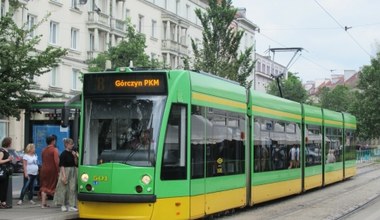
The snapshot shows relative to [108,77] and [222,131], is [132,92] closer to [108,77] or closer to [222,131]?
[108,77]

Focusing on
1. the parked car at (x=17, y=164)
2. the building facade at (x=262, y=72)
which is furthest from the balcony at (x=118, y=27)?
the building facade at (x=262, y=72)

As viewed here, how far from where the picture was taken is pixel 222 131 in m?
14.0

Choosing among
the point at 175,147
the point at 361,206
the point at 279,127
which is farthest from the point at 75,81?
the point at 175,147

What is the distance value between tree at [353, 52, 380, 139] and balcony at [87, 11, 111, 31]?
89.4 ft

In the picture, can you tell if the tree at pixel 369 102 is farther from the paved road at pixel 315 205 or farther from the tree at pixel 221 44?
the paved road at pixel 315 205

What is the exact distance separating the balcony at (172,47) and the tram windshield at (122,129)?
4741 cm

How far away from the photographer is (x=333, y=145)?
1053 inches

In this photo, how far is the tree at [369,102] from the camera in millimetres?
60688

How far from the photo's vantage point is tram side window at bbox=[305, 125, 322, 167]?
72.7 ft

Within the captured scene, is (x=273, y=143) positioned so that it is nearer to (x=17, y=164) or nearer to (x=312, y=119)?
(x=312, y=119)

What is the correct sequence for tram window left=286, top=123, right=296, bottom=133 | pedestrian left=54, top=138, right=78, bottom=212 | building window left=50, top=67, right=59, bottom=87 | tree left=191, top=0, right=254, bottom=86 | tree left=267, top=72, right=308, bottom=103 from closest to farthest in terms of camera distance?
pedestrian left=54, top=138, right=78, bottom=212, tram window left=286, top=123, right=296, bottom=133, tree left=191, top=0, right=254, bottom=86, building window left=50, top=67, right=59, bottom=87, tree left=267, top=72, right=308, bottom=103

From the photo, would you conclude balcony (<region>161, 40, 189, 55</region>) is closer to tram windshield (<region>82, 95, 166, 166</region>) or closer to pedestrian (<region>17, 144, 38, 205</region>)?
pedestrian (<region>17, 144, 38, 205</region>)

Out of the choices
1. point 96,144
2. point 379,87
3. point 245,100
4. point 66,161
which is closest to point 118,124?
point 96,144

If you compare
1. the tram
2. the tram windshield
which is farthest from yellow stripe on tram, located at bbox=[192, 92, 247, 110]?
the tram windshield
